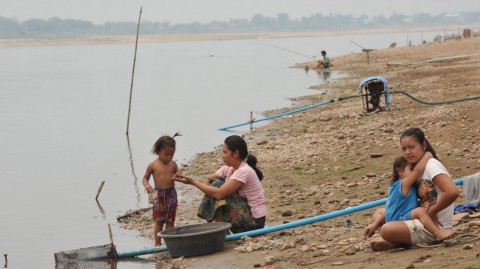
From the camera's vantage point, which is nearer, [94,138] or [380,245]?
[380,245]

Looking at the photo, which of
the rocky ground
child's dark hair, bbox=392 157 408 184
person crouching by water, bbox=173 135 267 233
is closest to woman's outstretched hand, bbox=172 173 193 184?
person crouching by water, bbox=173 135 267 233

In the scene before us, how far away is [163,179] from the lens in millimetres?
8578

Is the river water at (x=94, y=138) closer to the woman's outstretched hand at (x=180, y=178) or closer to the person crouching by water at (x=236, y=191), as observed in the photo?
the person crouching by water at (x=236, y=191)

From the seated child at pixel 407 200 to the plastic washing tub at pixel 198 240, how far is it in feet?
5.91

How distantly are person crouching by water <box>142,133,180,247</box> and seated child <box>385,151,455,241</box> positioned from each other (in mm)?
2493

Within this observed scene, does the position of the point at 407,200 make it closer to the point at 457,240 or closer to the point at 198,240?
the point at 457,240

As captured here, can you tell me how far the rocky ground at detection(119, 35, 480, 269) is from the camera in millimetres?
7098

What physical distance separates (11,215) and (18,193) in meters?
2.37

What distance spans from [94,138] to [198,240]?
678 inches

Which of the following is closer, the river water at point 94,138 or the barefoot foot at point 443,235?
the barefoot foot at point 443,235

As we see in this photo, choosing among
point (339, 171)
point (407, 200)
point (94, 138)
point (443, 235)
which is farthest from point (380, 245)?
point (94, 138)

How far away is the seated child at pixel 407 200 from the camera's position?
6.48m

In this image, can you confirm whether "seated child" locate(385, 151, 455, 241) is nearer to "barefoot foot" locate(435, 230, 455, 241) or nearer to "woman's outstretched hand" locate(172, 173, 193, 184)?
"barefoot foot" locate(435, 230, 455, 241)

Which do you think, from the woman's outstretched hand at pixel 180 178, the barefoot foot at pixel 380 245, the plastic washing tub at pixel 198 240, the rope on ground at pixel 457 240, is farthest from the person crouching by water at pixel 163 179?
the rope on ground at pixel 457 240
